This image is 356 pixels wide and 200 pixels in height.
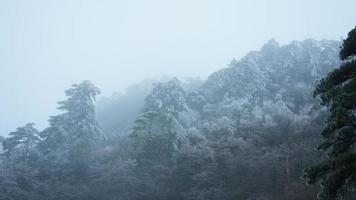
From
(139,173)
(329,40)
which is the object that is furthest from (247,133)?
(329,40)

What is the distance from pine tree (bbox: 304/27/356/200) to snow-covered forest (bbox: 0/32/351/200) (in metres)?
13.0

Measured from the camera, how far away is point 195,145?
35.8 meters

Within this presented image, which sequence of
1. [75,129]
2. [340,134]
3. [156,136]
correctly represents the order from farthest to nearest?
[75,129]
[156,136]
[340,134]

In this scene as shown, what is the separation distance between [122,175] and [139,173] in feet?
5.12

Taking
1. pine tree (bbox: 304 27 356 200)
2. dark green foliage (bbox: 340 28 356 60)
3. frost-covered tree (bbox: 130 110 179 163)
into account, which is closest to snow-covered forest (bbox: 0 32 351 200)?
frost-covered tree (bbox: 130 110 179 163)

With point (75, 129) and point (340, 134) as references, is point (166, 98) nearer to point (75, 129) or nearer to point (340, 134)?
point (75, 129)

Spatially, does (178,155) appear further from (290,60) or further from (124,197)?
(290,60)

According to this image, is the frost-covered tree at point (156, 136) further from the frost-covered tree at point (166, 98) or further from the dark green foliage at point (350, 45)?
the dark green foliage at point (350, 45)

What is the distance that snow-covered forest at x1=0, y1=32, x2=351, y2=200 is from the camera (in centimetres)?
2953

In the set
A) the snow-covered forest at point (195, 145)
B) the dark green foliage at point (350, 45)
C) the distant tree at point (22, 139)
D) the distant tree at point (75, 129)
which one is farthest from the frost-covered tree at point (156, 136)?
the dark green foliage at point (350, 45)

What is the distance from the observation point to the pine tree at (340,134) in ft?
33.2

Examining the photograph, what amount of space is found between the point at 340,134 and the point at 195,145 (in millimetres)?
24731

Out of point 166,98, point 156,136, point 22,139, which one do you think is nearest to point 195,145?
point 156,136

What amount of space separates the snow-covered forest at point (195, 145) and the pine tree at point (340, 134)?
1297 centimetres
